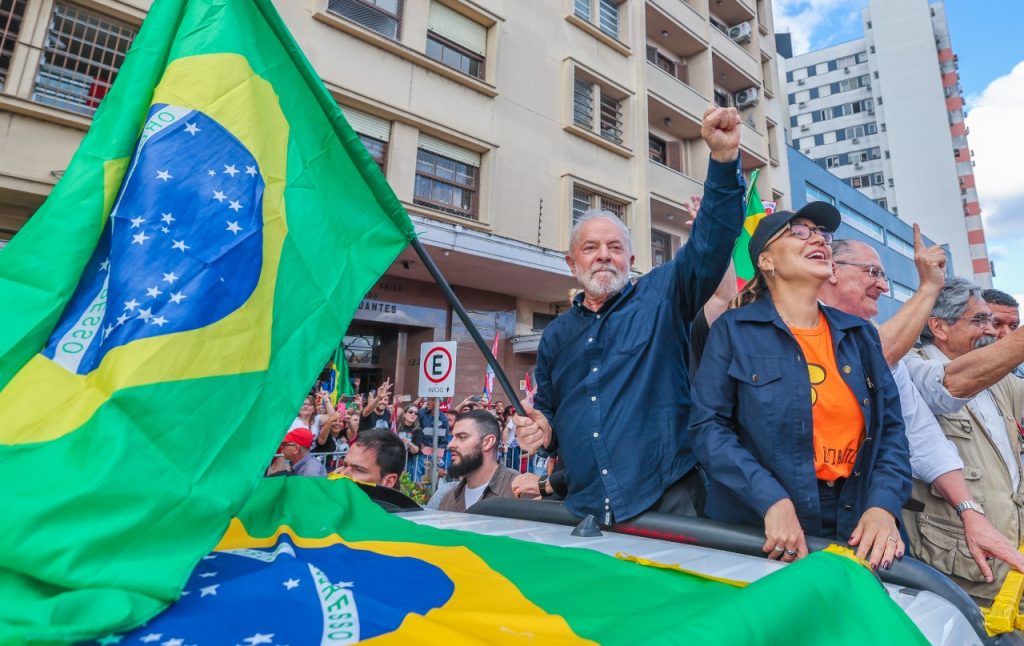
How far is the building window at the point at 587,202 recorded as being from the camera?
13406mm

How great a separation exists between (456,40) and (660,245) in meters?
7.98

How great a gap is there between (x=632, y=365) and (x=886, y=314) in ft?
102

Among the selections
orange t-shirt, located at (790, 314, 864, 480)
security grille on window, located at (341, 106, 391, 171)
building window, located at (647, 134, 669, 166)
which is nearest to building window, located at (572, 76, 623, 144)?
building window, located at (647, 134, 669, 166)

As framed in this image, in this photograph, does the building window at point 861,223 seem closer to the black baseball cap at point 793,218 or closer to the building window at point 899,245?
the building window at point 899,245

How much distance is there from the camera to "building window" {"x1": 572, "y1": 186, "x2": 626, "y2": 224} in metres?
13.4

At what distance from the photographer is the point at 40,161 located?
747 cm

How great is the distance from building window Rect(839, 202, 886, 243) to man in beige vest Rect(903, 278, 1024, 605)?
26.4 metres

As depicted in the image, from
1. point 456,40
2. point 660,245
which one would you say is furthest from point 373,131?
point 660,245

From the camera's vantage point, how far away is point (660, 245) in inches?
640

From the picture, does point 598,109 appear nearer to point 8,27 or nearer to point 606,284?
point 8,27

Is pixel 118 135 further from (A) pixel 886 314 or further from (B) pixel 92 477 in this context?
(A) pixel 886 314

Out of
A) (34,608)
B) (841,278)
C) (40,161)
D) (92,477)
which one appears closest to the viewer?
(34,608)

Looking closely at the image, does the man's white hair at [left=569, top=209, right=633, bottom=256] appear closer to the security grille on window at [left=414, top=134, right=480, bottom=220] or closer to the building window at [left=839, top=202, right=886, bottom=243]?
the security grille on window at [left=414, top=134, right=480, bottom=220]

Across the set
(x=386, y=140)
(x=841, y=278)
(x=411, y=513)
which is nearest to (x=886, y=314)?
(x=386, y=140)
